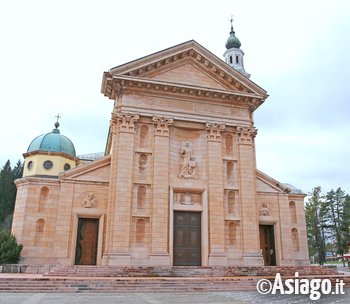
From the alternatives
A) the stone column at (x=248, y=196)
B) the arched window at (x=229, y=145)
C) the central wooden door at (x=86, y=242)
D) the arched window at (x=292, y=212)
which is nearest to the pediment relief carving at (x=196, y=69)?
the stone column at (x=248, y=196)

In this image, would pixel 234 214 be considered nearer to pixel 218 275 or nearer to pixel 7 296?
pixel 218 275

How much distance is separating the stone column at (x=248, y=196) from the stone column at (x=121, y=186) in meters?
7.63

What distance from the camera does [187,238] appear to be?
21.7m

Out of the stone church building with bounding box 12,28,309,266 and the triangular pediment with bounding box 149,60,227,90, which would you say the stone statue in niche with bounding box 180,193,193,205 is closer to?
the stone church building with bounding box 12,28,309,266

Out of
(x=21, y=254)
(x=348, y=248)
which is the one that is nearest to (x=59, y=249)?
(x=21, y=254)

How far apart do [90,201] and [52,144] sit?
32.2 ft

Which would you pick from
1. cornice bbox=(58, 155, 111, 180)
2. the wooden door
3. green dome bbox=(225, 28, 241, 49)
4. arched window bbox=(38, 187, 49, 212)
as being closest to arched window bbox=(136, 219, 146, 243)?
cornice bbox=(58, 155, 111, 180)

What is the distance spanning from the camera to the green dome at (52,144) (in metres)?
28.9

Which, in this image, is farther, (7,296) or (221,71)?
(221,71)

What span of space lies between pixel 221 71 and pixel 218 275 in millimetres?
13882

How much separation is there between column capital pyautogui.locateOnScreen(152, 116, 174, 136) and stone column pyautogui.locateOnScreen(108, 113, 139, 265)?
1345 millimetres

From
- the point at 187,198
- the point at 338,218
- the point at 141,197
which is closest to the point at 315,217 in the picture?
the point at 338,218

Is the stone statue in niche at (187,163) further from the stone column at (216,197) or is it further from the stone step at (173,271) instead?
the stone step at (173,271)

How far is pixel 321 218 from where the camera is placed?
61219 mm
